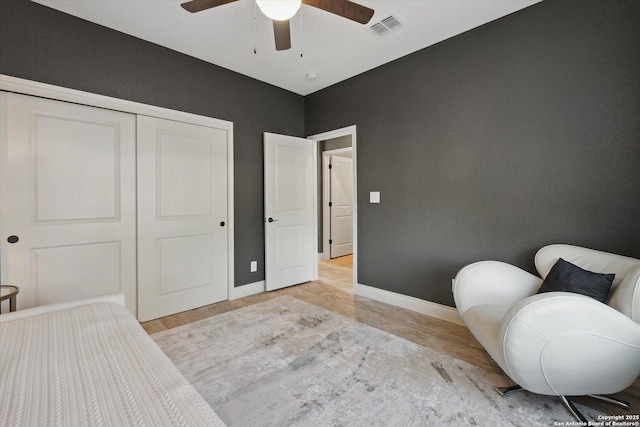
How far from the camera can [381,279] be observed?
10.7 feet

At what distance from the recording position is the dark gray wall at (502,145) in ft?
6.31

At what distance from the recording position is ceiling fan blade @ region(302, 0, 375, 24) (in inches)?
66.1

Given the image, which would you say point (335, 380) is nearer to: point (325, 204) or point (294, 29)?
point (294, 29)

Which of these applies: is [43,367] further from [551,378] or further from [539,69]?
[539,69]

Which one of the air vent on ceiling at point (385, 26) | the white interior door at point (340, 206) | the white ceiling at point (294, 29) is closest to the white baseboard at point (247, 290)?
the white interior door at point (340, 206)

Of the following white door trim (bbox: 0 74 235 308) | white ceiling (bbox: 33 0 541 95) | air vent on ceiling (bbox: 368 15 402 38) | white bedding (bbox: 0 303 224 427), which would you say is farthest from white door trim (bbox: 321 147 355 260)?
white bedding (bbox: 0 303 224 427)

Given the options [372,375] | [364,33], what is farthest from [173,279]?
[364,33]

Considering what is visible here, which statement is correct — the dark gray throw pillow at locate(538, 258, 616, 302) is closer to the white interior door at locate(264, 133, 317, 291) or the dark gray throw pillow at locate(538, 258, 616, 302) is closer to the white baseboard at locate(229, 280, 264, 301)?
the white interior door at locate(264, 133, 317, 291)

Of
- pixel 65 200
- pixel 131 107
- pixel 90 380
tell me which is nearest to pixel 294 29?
pixel 131 107

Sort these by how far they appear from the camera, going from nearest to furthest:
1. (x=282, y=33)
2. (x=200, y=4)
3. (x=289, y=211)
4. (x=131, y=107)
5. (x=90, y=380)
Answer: (x=90, y=380) < (x=200, y=4) < (x=282, y=33) < (x=131, y=107) < (x=289, y=211)

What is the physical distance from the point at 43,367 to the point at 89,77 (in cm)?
246

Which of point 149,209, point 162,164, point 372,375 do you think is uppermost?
point 162,164

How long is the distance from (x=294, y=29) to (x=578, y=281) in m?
2.80

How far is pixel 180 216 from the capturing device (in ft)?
9.55
